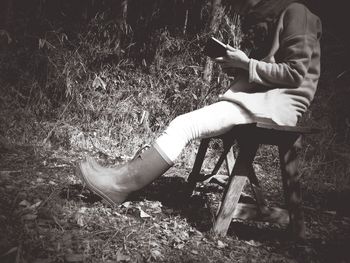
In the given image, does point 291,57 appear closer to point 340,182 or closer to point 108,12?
point 340,182

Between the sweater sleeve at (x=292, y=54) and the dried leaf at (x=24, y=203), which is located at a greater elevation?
the sweater sleeve at (x=292, y=54)

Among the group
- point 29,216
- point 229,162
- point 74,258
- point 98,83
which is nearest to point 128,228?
point 74,258

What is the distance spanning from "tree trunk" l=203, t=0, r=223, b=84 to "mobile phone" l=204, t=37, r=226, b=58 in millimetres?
2038

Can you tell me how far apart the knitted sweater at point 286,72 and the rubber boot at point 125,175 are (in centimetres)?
66

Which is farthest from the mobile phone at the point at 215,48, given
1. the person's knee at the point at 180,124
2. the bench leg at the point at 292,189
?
the bench leg at the point at 292,189

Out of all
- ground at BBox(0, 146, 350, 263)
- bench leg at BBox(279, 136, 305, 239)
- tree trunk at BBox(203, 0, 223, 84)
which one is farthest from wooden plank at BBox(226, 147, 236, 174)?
tree trunk at BBox(203, 0, 223, 84)

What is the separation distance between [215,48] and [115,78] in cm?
232

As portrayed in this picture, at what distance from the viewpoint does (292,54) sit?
2.11 m

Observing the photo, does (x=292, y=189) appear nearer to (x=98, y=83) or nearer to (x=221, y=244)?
(x=221, y=244)

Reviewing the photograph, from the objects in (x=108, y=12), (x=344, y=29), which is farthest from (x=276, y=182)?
(x=344, y=29)

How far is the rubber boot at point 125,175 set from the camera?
7.15 feet

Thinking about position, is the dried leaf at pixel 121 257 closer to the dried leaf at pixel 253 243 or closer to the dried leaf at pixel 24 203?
the dried leaf at pixel 24 203

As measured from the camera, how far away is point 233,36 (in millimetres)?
4469

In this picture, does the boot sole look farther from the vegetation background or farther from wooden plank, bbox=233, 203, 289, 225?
the vegetation background
